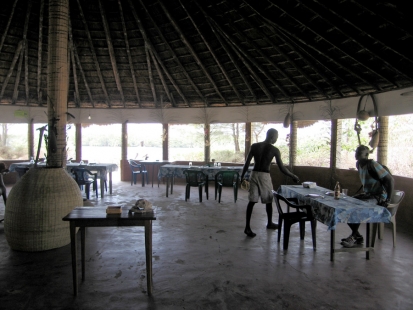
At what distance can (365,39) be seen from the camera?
6.35m

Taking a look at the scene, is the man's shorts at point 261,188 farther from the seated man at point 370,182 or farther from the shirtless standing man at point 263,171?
the seated man at point 370,182

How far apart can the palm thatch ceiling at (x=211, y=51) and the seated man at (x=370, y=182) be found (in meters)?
2.47

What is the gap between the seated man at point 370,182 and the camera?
4.46 metres

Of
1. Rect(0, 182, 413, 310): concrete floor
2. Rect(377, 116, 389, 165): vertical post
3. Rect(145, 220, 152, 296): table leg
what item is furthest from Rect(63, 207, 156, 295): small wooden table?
Rect(377, 116, 389, 165): vertical post

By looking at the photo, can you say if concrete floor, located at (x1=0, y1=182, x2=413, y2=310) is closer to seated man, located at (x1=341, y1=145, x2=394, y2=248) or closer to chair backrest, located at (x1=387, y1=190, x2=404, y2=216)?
seated man, located at (x1=341, y1=145, x2=394, y2=248)

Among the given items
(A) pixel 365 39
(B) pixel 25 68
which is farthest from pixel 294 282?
(B) pixel 25 68

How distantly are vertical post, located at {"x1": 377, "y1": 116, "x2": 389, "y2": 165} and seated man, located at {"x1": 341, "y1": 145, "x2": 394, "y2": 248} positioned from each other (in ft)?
10.5

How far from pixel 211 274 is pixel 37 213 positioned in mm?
2539

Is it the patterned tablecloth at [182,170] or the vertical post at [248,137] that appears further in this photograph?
the vertical post at [248,137]

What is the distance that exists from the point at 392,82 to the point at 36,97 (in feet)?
38.4

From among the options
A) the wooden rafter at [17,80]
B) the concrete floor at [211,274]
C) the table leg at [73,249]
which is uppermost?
the wooden rafter at [17,80]

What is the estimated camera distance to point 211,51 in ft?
30.1

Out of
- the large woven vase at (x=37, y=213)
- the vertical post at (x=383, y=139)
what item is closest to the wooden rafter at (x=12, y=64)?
the large woven vase at (x=37, y=213)

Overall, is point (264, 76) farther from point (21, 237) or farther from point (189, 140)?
point (21, 237)
